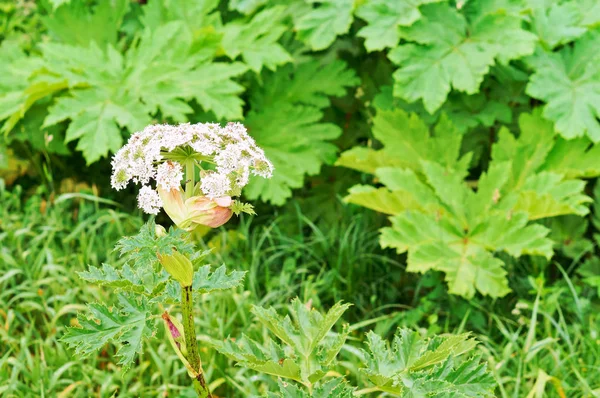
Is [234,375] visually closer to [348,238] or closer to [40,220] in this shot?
[348,238]

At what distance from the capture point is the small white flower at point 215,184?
1141 mm

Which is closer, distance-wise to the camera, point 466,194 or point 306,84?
point 466,194

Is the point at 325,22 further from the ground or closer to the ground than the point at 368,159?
further from the ground

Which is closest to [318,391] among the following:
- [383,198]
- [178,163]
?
[178,163]

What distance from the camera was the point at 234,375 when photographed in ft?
7.34

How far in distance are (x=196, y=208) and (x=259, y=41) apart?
1.76 m

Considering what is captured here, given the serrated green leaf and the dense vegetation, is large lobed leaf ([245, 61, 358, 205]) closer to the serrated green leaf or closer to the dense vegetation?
the dense vegetation

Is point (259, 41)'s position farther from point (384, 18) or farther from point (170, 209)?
point (170, 209)

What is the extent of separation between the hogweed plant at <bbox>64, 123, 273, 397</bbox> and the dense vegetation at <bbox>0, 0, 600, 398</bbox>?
0.87 metres

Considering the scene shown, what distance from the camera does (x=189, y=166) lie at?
3.94 ft

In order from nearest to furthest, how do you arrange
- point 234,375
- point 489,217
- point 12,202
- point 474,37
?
point 234,375, point 489,217, point 474,37, point 12,202

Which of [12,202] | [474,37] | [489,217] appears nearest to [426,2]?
[474,37]

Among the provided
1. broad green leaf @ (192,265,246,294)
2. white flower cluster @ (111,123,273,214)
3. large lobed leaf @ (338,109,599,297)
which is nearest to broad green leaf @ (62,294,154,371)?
broad green leaf @ (192,265,246,294)

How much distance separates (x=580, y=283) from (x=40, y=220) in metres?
2.32
